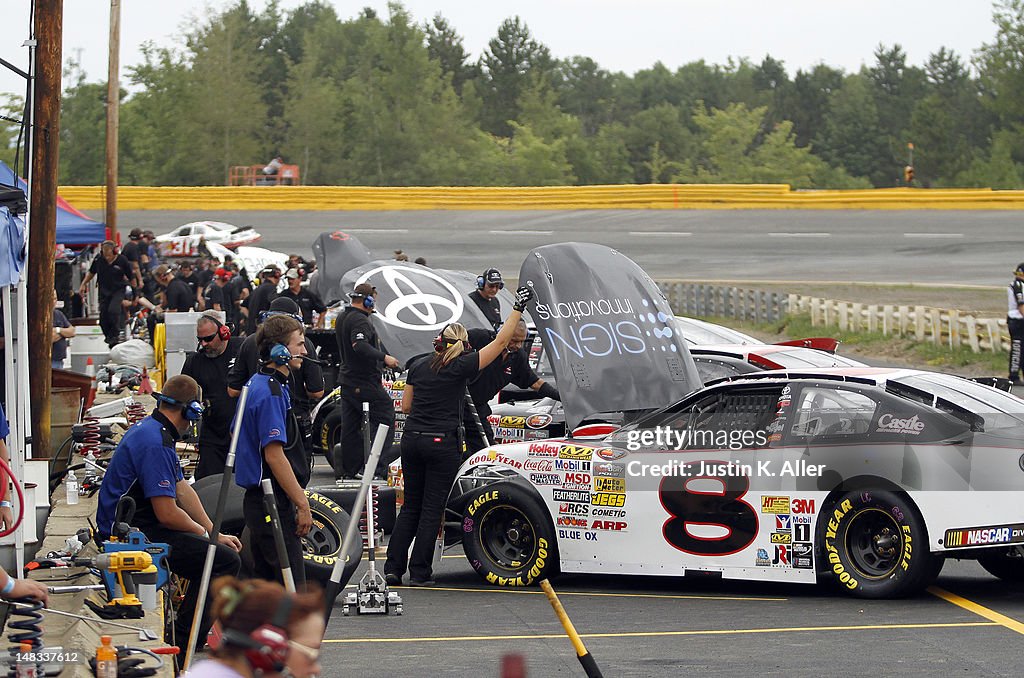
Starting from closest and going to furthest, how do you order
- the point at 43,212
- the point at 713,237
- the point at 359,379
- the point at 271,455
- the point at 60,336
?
1. the point at 271,455
2. the point at 359,379
3. the point at 43,212
4. the point at 60,336
5. the point at 713,237

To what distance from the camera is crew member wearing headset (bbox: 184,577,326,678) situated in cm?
369

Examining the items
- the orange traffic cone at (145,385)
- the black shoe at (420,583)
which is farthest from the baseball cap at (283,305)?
the black shoe at (420,583)

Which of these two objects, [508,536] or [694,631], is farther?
[508,536]

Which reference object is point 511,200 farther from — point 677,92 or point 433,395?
point 677,92

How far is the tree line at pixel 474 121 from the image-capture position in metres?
85.8

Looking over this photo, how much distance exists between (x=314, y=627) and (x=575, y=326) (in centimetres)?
794

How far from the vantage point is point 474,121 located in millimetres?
108312

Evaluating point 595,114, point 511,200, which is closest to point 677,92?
point 595,114

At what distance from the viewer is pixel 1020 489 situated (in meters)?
8.87

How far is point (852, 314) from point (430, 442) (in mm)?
20019

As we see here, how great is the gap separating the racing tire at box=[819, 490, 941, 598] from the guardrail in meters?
16.5

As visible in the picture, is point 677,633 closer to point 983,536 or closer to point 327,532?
point 983,536

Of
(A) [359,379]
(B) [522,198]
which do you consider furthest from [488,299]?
(B) [522,198]

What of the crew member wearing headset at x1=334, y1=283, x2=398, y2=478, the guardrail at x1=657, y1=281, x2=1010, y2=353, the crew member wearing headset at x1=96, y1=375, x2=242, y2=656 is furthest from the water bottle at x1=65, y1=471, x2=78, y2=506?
the guardrail at x1=657, y1=281, x2=1010, y2=353
